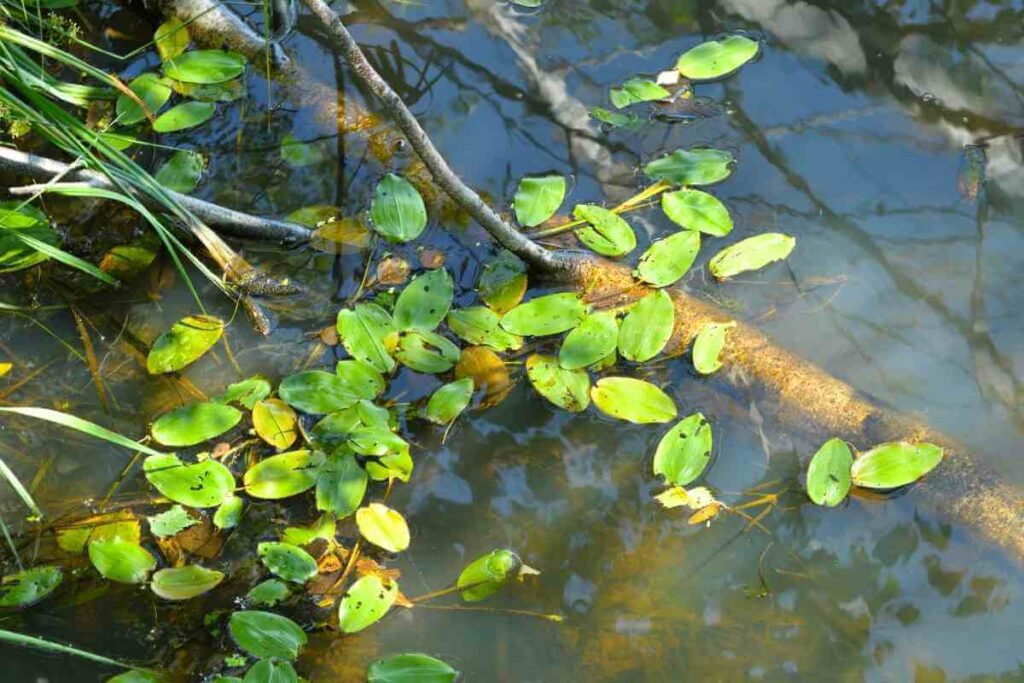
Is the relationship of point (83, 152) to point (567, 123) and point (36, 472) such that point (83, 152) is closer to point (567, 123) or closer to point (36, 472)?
point (36, 472)

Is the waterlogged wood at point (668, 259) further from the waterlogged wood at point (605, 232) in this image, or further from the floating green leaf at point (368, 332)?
the floating green leaf at point (368, 332)

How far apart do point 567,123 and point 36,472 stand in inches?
47.5

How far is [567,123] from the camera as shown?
203cm

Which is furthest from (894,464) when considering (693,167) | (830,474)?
(693,167)

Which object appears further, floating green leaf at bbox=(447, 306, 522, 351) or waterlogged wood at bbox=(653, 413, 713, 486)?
floating green leaf at bbox=(447, 306, 522, 351)

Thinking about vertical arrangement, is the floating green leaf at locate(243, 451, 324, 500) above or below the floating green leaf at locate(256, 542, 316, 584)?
above

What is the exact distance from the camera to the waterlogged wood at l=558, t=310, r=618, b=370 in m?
1.66

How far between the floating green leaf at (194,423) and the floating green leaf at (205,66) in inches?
33.8

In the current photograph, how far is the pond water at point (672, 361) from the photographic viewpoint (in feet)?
4.69

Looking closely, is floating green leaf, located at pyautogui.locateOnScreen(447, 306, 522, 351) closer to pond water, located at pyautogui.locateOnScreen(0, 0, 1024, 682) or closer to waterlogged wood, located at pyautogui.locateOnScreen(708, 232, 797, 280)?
pond water, located at pyautogui.locateOnScreen(0, 0, 1024, 682)

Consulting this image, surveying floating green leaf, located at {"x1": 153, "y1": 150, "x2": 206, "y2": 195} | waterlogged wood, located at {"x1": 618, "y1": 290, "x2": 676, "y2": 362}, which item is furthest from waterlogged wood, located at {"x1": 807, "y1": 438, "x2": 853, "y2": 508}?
floating green leaf, located at {"x1": 153, "y1": 150, "x2": 206, "y2": 195}

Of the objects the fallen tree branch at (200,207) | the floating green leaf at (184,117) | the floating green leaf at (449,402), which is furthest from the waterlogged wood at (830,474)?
the floating green leaf at (184,117)

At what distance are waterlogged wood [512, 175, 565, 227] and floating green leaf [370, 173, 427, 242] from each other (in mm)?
189

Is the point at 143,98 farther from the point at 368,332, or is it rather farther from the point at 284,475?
the point at 284,475
